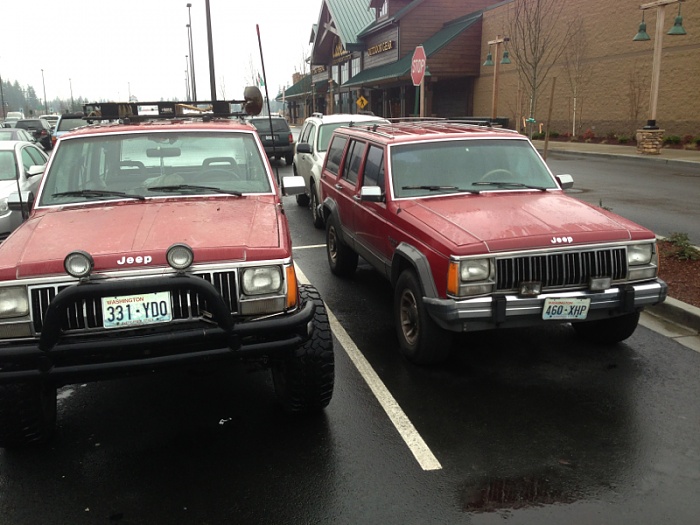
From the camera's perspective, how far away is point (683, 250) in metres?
7.15

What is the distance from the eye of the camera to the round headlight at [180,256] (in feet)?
10.9

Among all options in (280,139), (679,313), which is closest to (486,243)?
(679,313)

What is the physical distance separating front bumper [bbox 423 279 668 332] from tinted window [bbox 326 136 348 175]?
3.62 m

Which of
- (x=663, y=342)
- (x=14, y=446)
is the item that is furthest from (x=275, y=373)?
(x=663, y=342)

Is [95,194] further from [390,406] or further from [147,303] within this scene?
[390,406]

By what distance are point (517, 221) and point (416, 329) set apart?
3.83 feet

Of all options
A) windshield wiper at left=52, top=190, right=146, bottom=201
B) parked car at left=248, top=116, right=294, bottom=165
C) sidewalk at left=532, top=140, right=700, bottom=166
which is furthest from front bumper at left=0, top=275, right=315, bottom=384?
sidewalk at left=532, top=140, right=700, bottom=166

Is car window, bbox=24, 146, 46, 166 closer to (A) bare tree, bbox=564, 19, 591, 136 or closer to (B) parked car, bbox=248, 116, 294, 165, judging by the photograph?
(B) parked car, bbox=248, 116, 294, 165

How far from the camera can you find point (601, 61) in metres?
28.2

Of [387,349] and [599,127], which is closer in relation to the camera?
[387,349]

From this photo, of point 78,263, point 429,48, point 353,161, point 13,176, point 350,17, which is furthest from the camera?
point 350,17

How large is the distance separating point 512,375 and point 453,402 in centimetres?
71

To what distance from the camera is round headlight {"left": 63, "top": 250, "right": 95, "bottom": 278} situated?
322 centimetres

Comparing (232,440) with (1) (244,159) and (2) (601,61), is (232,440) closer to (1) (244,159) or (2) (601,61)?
(1) (244,159)
